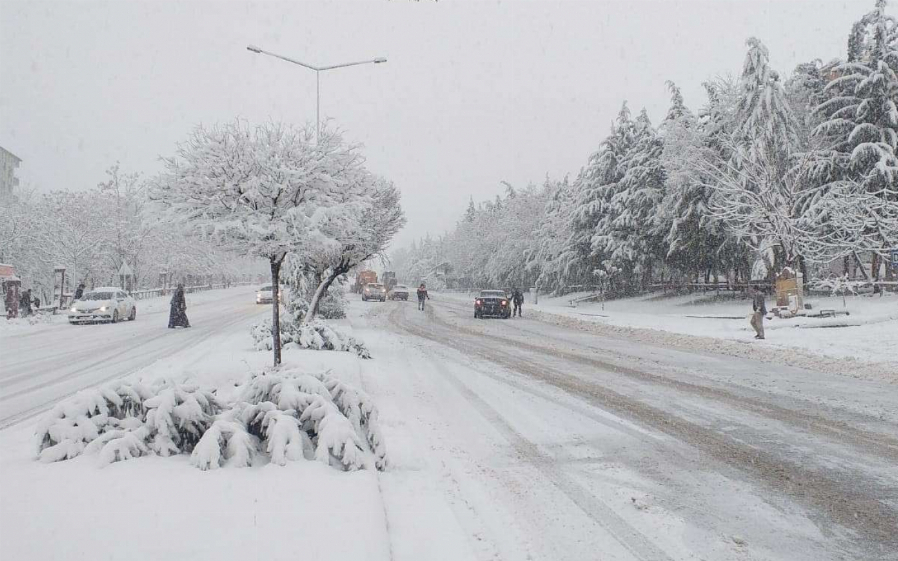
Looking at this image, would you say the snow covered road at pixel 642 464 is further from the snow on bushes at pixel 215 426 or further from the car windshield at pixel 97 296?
the car windshield at pixel 97 296

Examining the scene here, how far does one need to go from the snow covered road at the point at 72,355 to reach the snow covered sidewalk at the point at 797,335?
1515 cm

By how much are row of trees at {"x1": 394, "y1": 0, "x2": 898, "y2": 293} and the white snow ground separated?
19.4 metres

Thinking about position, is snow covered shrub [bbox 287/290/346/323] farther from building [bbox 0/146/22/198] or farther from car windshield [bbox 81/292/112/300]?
building [bbox 0/146/22/198]

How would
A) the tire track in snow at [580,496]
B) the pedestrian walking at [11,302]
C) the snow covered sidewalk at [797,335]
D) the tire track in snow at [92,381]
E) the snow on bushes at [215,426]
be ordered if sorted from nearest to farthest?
1. the tire track in snow at [580,496]
2. the snow on bushes at [215,426]
3. the tire track in snow at [92,381]
4. the snow covered sidewalk at [797,335]
5. the pedestrian walking at [11,302]

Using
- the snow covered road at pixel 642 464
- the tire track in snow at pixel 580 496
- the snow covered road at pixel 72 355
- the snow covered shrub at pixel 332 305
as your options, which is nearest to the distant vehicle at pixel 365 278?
the snow covered shrub at pixel 332 305

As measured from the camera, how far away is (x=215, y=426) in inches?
204

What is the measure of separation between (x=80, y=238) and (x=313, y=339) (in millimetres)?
39495

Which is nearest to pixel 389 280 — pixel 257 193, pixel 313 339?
pixel 313 339

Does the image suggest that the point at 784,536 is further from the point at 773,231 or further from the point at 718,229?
the point at 718,229

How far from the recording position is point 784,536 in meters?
4.28

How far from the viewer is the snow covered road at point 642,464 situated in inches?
166

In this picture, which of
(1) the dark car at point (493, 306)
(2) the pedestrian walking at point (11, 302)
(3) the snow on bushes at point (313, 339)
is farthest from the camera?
(1) the dark car at point (493, 306)

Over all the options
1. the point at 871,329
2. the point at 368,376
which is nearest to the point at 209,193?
the point at 368,376

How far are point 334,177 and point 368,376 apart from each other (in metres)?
4.22
